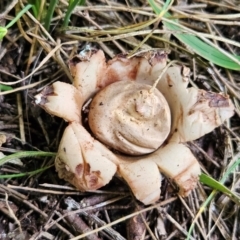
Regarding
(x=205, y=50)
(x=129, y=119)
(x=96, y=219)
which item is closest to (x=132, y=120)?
(x=129, y=119)

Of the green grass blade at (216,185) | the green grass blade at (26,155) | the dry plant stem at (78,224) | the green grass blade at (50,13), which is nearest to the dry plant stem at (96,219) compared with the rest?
the dry plant stem at (78,224)

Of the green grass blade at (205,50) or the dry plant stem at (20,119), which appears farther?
the green grass blade at (205,50)

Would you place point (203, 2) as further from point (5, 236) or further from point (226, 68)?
point (5, 236)

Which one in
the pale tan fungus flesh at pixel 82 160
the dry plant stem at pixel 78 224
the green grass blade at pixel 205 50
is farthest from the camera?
→ the green grass blade at pixel 205 50

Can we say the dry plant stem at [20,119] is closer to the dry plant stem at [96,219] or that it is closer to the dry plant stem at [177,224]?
the dry plant stem at [96,219]

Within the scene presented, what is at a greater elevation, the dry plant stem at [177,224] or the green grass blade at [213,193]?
the green grass blade at [213,193]

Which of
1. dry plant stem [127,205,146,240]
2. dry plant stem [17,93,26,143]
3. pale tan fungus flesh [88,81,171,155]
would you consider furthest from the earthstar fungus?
dry plant stem [17,93,26,143]
